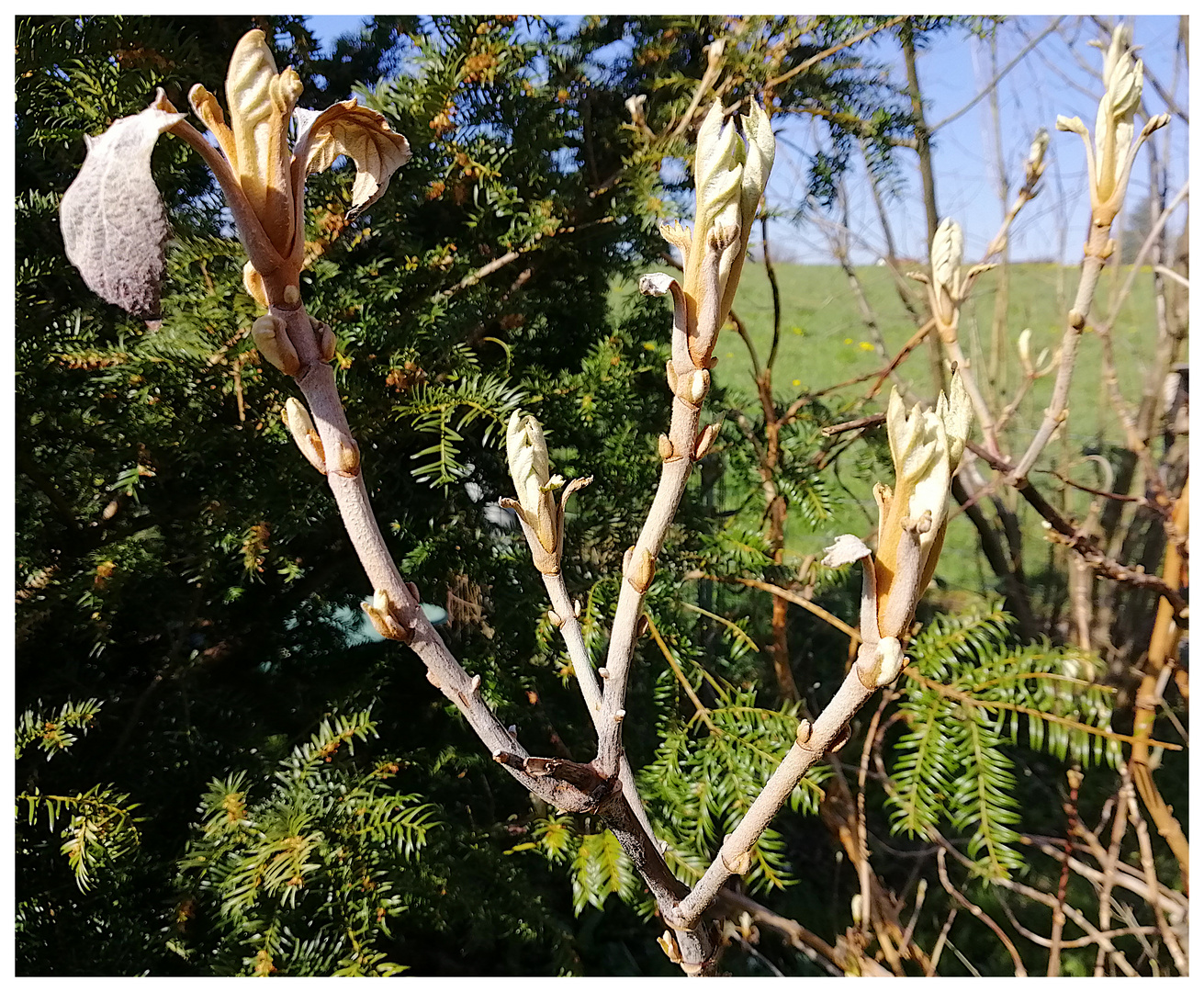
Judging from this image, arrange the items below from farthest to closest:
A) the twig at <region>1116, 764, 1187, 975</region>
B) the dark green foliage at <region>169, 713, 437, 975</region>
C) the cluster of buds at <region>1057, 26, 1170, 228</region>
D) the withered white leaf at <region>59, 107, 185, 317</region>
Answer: the twig at <region>1116, 764, 1187, 975</region> < the dark green foliage at <region>169, 713, 437, 975</region> < the cluster of buds at <region>1057, 26, 1170, 228</region> < the withered white leaf at <region>59, 107, 185, 317</region>

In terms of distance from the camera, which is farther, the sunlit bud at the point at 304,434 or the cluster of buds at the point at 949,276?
the cluster of buds at the point at 949,276

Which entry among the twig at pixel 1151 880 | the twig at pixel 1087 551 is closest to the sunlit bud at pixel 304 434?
the twig at pixel 1087 551

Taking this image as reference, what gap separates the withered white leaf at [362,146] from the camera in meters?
0.20

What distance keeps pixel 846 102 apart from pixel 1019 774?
924mm

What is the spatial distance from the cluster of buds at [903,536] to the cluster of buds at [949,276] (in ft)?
0.69

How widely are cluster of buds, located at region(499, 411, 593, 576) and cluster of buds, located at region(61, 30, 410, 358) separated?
0.17ft

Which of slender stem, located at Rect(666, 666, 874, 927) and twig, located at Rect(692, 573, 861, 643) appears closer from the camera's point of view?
slender stem, located at Rect(666, 666, 874, 927)

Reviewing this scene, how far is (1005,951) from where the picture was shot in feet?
2.87

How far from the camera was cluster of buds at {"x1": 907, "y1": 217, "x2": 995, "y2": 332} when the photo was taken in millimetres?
371

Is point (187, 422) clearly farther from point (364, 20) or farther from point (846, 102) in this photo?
point (846, 102)

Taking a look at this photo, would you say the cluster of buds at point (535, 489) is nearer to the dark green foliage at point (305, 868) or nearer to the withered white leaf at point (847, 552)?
the withered white leaf at point (847, 552)

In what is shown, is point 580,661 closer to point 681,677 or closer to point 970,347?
point 681,677

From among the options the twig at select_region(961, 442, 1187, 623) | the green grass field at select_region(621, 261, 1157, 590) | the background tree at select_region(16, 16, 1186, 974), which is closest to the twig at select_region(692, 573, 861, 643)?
the background tree at select_region(16, 16, 1186, 974)

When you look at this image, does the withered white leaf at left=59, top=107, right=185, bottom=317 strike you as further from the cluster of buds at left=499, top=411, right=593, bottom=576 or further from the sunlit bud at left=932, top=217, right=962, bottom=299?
the sunlit bud at left=932, top=217, right=962, bottom=299
